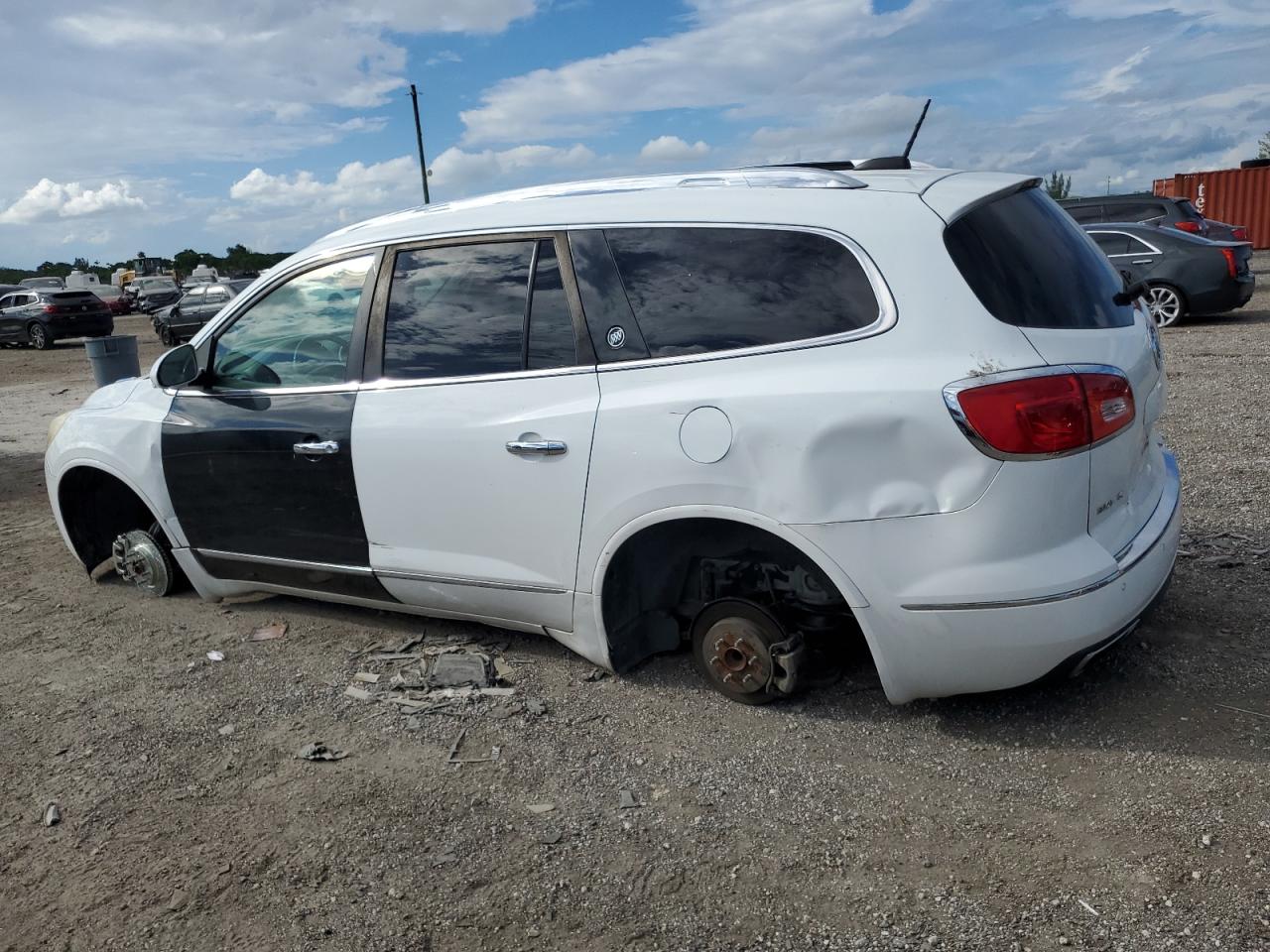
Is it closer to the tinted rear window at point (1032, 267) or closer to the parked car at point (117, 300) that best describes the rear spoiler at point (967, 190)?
the tinted rear window at point (1032, 267)

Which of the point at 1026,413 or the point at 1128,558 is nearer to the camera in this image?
the point at 1026,413

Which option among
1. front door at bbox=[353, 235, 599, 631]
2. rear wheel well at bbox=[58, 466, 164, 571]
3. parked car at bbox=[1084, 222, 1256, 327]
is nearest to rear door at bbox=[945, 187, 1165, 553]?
front door at bbox=[353, 235, 599, 631]

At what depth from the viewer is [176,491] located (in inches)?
180

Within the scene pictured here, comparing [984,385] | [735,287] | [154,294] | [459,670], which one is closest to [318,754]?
[459,670]

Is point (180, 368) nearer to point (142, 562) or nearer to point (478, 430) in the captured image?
point (142, 562)

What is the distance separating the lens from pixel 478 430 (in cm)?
364

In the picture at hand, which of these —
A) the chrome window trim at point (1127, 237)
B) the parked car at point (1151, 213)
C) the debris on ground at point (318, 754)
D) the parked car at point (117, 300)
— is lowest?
the debris on ground at point (318, 754)

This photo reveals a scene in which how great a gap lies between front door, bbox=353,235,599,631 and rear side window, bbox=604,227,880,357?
269mm

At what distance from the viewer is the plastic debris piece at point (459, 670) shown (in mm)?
3945

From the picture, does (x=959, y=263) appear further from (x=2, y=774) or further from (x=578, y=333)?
(x=2, y=774)

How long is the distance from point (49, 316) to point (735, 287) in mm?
27879

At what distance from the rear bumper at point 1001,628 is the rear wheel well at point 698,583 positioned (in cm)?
25

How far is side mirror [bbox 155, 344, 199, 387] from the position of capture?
4402 mm

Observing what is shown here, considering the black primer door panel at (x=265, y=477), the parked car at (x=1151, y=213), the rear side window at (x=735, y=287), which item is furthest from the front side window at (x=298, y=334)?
the parked car at (x=1151, y=213)
